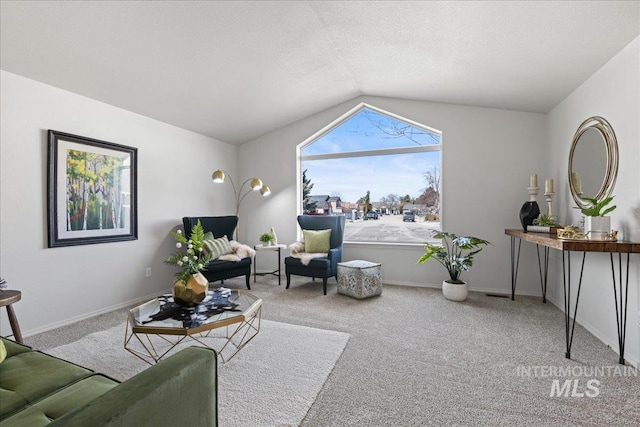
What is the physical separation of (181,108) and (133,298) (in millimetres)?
2428

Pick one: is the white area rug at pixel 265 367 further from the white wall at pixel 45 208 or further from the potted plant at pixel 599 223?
the potted plant at pixel 599 223

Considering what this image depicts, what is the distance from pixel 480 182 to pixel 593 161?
1.46m

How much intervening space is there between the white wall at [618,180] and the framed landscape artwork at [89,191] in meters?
4.78

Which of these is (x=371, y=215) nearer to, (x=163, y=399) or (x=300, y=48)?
(x=300, y=48)

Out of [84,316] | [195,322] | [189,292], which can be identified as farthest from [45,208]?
[195,322]

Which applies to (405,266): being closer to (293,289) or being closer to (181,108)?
(293,289)

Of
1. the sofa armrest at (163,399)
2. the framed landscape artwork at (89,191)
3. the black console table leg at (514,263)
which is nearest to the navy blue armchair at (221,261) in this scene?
the framed landscape artwork at (89,191)

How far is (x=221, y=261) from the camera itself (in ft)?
13.0

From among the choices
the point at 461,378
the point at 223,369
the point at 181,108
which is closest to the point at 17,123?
the point at 181,108

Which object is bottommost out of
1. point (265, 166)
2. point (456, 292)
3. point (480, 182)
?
point (456, 292)

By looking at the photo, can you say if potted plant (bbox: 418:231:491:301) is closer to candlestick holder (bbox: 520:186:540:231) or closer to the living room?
the living room

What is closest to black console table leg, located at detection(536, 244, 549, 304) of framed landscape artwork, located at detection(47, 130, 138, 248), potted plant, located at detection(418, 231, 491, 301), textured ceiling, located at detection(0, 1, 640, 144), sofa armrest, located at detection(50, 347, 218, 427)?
potted plant, located at detection(418, 231, 491, 301)

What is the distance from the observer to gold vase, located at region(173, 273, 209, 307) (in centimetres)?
222

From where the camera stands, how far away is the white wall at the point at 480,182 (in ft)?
13.0
